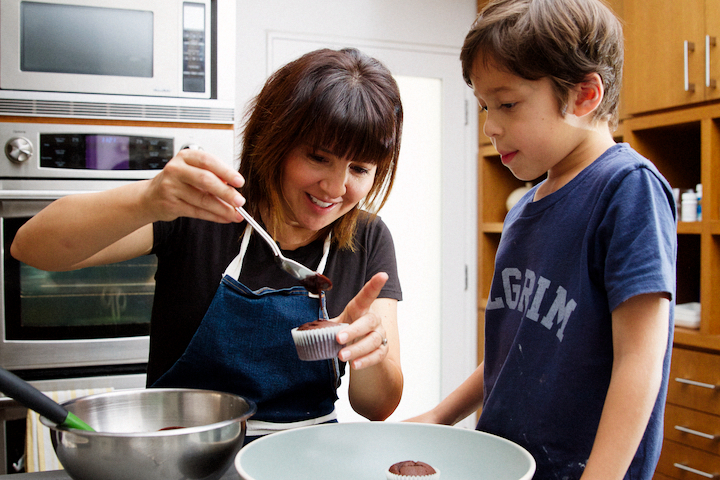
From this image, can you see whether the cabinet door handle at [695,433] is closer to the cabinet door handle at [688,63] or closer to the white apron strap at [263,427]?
the cabinet door handle at [688,63]

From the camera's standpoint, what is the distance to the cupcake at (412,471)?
0.71 meters

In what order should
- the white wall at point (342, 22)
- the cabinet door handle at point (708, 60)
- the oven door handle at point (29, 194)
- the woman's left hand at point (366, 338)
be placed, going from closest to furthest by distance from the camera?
the woman's left hand at point (366, 338) → the oven door handle at point (29, 194) → the cabinet door handle at point (708, 60) → the white wall at point (342, 22)

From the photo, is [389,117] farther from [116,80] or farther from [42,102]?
[42,102]

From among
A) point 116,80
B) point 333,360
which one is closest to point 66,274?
point 116,80

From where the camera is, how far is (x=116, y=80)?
184cm

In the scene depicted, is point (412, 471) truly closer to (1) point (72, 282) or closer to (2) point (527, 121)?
(2) point (527, 121)

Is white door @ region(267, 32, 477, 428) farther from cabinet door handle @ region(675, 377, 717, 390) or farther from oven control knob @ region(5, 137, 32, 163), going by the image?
oven control knob @ region(5, 137, 32, 163)

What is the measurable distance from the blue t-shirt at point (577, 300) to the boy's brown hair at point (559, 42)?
0.13 m

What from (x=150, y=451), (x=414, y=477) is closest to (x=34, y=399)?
(x=150, y=451)

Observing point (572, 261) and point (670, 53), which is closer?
point (572, 261)

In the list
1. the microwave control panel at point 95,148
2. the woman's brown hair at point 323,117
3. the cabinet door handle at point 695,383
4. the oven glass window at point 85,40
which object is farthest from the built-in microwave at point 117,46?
the cabinet door handle at point 695,383

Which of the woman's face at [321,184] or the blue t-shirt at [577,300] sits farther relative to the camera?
the woman's face at [321,184]

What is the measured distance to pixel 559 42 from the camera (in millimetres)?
847

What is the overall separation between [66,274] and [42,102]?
1.74 feet
